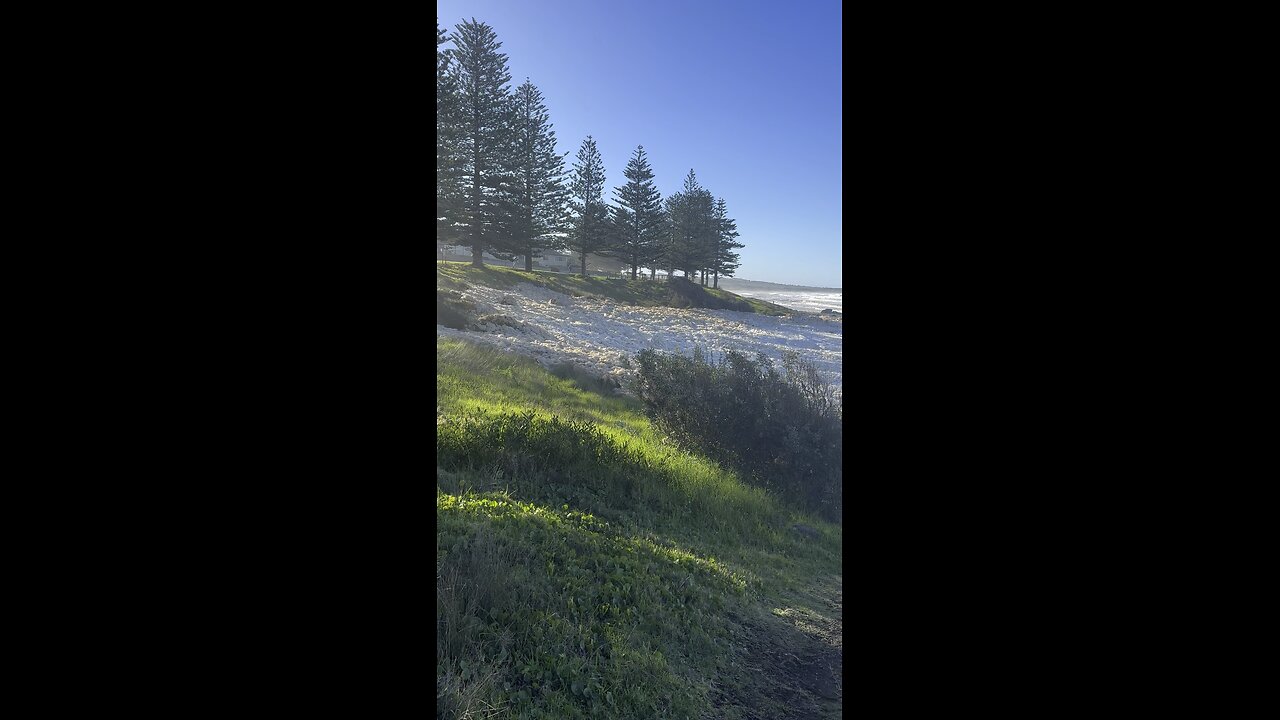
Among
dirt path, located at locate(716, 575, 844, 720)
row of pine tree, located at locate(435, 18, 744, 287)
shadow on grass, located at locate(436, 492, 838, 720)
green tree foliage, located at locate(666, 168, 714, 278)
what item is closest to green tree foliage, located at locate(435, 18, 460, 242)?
row of pine tree, located at locate(435, 18, 744, 287)

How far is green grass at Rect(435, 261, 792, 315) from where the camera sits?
4406mm

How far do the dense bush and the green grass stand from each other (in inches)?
20.2

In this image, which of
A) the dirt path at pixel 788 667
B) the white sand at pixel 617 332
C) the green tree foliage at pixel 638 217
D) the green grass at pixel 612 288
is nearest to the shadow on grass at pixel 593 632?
the dirt path at pixel 788 667

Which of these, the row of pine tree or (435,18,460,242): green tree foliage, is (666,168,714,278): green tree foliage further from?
(435,18,460,242): green tree foliage

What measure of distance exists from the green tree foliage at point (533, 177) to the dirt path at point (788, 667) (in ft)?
9.66

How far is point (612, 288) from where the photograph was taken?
4633mm

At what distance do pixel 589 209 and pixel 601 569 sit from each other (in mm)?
2631
